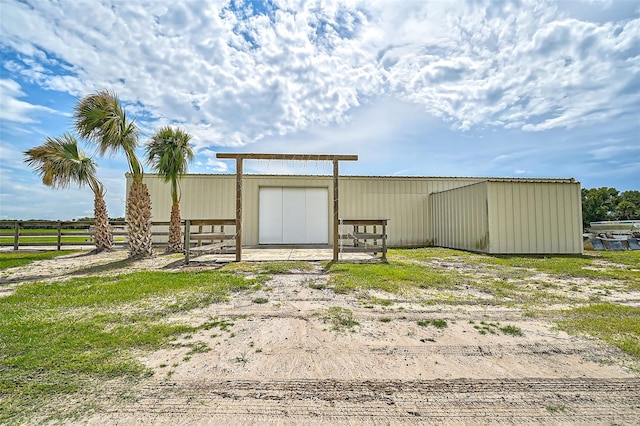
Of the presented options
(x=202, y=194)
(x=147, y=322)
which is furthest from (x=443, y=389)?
(x=202, y=194)

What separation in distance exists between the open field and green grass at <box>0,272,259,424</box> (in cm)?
2

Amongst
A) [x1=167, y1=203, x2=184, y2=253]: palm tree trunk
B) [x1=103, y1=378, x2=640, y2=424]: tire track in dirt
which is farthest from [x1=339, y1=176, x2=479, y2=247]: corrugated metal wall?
[x1=103, y1=378, x2=640, y2=424]: tire track in dirt

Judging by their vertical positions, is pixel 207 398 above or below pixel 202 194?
below

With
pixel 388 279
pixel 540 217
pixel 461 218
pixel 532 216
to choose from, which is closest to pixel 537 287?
pixel 388 279

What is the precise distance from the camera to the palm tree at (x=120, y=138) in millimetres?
8148

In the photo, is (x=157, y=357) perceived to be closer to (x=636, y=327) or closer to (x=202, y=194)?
(x=636, y=327)

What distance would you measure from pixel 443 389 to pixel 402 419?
0.47m

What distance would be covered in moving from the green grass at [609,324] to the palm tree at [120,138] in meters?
9.61

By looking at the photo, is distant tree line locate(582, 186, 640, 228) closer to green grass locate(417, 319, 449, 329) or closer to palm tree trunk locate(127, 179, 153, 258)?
green grass locate(417, 319, 449, 329)

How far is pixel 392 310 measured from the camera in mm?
3785

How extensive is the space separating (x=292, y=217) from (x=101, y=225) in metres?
7.08

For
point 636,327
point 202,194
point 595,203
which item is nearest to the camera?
point 636,327

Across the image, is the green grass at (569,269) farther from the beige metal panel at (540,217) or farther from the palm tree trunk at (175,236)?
the palm tree trunk at (175,236)

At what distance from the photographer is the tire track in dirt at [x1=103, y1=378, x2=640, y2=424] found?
1.80m
